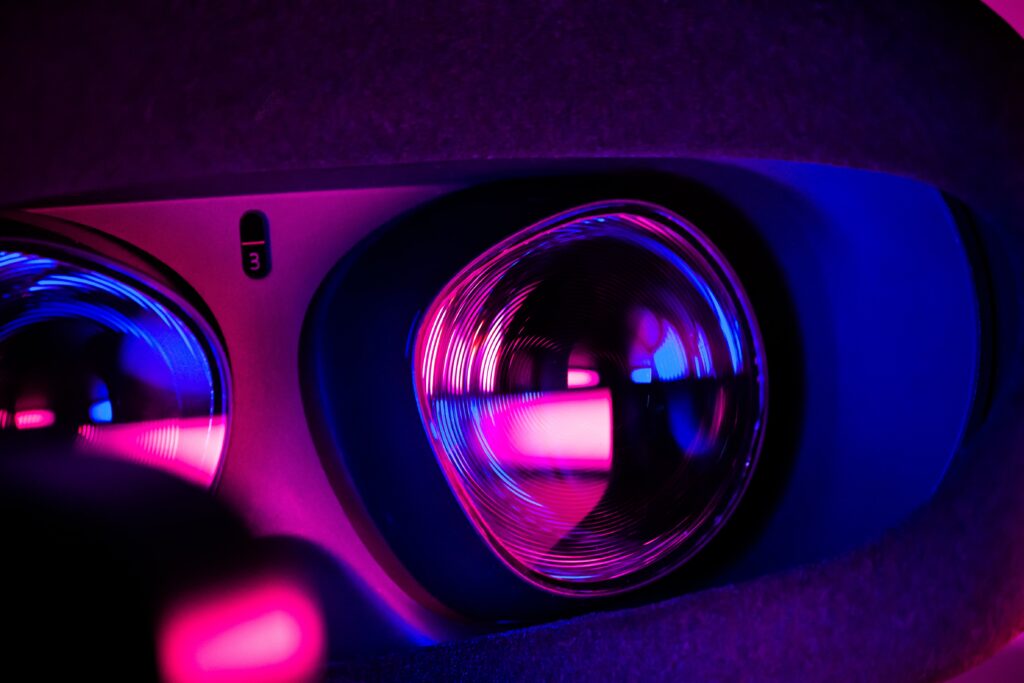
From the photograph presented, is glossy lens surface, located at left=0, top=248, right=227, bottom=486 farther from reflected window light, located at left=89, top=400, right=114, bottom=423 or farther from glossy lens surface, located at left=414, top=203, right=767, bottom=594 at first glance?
glossy lens surface, located at left=414, top=203, right=767, bottom=594

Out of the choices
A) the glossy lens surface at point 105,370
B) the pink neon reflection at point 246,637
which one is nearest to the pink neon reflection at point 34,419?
the glossy lens surface at point 105,370

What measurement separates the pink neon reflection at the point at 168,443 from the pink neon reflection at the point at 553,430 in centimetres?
14

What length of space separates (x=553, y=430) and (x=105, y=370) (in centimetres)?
22

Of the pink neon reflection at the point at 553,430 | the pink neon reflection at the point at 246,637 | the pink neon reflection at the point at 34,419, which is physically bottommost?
the pink neon reflection at the point at 246,637

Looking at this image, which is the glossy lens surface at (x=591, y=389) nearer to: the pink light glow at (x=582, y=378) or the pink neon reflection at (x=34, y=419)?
the pink light glow at (x=582, y=378)

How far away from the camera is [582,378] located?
382 millimetres

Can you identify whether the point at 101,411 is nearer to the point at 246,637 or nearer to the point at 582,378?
the point at 246,637

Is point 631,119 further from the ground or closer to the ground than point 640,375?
further from the ground

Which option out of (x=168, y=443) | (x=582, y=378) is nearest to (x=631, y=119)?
(x=582, y=378)

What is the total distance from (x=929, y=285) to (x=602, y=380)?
19cm

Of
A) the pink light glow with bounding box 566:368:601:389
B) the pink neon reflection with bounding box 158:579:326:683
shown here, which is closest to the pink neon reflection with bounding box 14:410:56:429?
the pink neon reflection with bounding box 158:579:326:683

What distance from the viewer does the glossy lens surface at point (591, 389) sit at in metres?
0.38

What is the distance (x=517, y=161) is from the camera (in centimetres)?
32

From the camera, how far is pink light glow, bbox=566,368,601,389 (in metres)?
0.38
